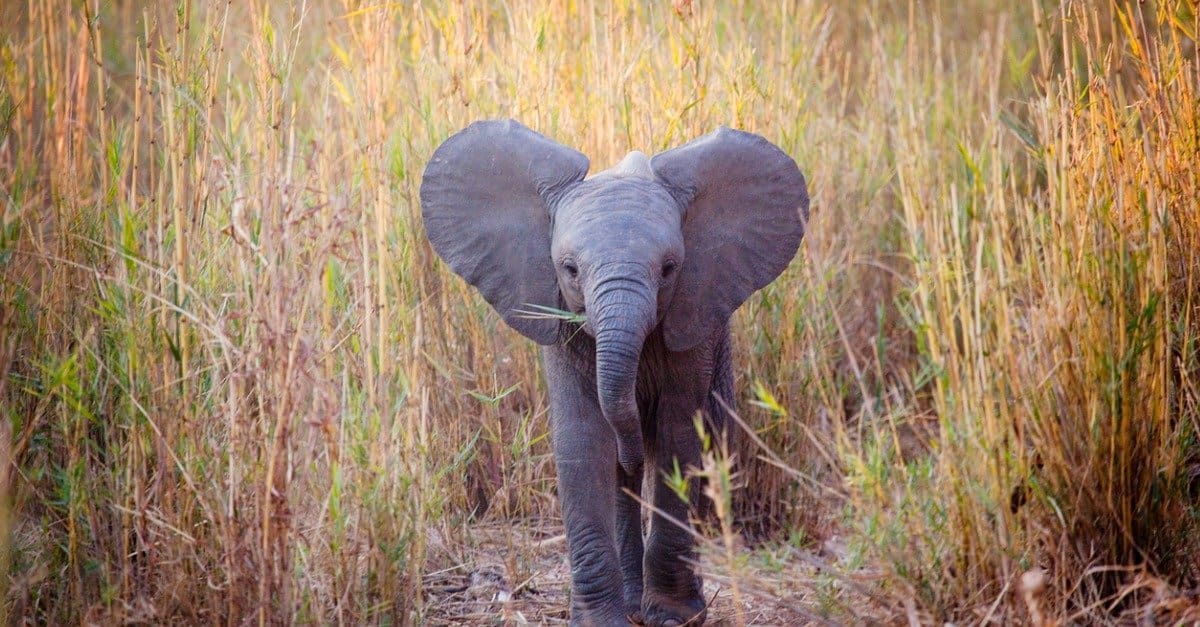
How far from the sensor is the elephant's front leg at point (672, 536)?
13.9 ft

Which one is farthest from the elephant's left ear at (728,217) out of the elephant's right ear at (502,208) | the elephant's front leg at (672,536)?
the elephant's right ear at (502,208)

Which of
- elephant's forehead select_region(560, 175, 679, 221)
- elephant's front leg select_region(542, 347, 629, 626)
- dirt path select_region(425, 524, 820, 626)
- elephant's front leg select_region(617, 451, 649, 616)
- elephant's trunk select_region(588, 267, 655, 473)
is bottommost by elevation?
dirt path select_region(425, 524, 820, 626)

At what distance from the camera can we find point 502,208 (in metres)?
4.27

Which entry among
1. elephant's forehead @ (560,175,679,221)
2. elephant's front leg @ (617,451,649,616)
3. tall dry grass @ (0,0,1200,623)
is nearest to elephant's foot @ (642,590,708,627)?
elephant's front leg @ (617,451,649,616)

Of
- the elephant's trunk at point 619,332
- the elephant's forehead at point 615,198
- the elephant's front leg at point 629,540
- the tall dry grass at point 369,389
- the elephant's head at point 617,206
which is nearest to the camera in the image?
the tall dry grass at point 369,389

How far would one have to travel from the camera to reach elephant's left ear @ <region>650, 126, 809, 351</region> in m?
4.18

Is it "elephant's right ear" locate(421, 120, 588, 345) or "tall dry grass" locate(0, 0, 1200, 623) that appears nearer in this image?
"tall dry grass" locate(0, 0, 1200, 623)

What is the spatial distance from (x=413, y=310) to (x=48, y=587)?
1658 mm

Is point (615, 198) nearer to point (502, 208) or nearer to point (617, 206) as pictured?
point (617, 206)

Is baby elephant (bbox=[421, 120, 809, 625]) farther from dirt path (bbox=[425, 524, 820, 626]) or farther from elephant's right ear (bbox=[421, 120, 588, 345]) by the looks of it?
dirt path (bbox=[425, 524, 820, 626])

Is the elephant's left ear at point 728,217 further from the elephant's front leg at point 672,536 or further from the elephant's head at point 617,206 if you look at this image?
the elephant's front leg at point 672,536

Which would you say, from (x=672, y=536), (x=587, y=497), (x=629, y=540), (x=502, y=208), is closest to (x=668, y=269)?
(x=502, y=208)

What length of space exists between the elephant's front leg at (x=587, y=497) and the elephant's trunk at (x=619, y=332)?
408mm

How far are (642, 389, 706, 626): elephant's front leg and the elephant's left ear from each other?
0.92 feet
